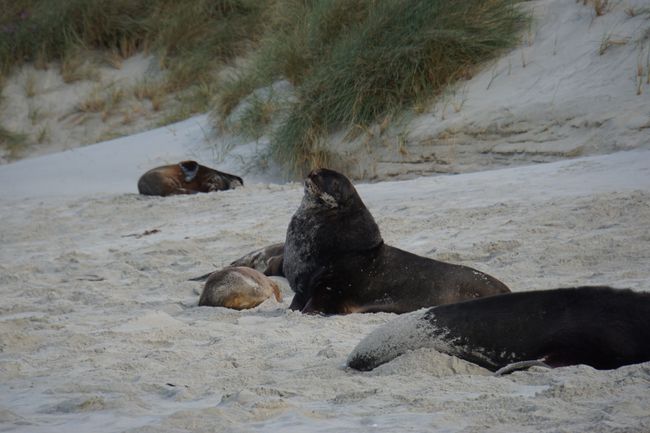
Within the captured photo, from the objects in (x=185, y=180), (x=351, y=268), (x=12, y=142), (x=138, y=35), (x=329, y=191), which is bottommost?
(x=12, y=142)

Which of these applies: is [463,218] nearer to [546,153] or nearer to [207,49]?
[546,153]

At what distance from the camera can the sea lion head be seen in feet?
20.0

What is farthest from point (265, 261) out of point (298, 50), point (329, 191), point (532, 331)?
point (298, 50)

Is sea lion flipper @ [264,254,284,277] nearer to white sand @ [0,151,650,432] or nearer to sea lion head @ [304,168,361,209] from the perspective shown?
white sand @ [0,151,650,432]

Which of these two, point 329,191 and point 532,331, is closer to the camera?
point 532,331

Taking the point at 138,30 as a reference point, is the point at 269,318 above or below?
above

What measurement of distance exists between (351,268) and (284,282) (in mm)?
969

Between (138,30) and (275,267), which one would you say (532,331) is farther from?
(138,30)

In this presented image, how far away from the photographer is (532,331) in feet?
11.8

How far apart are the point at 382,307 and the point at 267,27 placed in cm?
1103

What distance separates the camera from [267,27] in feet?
52.6

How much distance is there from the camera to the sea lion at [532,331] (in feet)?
11.3

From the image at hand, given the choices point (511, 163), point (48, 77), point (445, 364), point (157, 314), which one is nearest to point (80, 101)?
point (48, 77)

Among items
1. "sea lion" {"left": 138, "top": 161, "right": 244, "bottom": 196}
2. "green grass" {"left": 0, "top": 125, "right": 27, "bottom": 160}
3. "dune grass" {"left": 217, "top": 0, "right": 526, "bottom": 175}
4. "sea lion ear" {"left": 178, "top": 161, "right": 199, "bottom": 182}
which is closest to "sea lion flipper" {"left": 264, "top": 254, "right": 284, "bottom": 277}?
"sea lion" {"left": 138, "top": 161, "right": 244, "bottom": 196}
